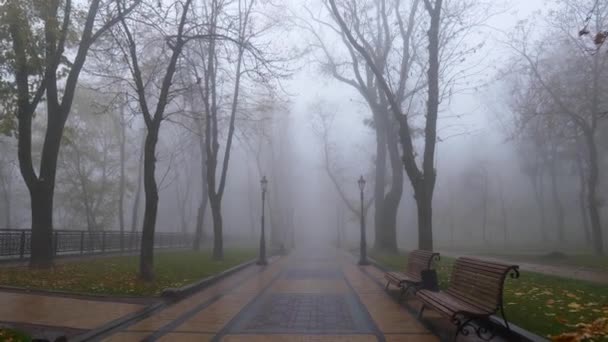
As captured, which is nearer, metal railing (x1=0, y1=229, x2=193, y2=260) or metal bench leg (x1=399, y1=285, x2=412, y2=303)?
metal bench leg (x1=399, y1=285, x2=412, y2=303)

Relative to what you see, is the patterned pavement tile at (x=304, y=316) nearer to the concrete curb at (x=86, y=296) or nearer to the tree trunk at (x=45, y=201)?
the concrete curb at (x=86, y=296)

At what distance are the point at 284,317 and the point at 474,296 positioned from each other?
3320 mm

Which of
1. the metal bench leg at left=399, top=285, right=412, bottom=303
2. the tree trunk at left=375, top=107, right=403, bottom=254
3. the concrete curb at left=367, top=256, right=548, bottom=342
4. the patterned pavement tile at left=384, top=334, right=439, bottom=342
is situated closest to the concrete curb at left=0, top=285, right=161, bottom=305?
the metal bench leg at left=399, top=285, right=412, bottom=303

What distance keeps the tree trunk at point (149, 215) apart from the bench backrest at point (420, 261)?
6.09 m

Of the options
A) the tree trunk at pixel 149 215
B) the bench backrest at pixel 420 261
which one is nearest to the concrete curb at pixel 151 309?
the tree trunk at pixel 149 215

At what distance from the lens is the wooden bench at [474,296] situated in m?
6.12

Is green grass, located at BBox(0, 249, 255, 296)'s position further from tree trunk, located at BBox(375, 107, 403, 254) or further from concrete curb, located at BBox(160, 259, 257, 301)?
tree trunk, located at BBox(375, 107, 403, 254)

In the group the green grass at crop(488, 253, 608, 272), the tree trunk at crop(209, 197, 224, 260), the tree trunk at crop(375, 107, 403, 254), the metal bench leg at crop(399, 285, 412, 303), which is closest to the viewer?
the metal bench leg at crop(399, 285, 412, 303)

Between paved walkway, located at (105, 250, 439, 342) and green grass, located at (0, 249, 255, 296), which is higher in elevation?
green grass, located at (0, 249, 255, 296)

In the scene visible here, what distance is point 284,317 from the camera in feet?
28.9

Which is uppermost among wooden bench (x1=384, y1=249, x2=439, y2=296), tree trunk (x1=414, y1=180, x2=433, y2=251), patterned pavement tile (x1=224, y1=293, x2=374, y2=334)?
tree trunk (x1=414, y1=180, x2=433, y2=251)

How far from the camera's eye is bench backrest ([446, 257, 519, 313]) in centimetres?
609

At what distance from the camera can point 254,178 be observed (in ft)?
227

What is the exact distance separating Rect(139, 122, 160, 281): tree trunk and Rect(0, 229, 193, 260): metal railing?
6.29m
